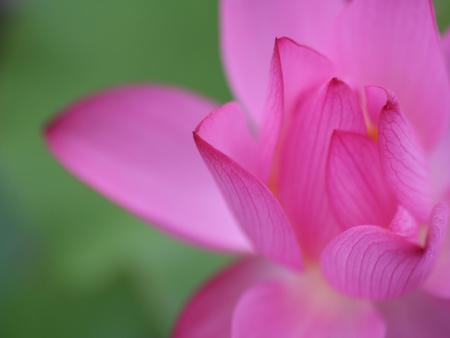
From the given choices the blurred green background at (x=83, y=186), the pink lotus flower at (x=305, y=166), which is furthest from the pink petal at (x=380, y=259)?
the blurred green background at (x=83, y=186)

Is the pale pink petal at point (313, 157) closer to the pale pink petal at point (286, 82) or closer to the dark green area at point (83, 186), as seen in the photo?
the pale pink petal at point (286, 82)

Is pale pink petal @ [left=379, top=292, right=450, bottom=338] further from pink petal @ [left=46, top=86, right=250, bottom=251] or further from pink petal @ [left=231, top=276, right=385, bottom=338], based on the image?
pink petal @ [left=46, top=86, right=250, bottom=251]

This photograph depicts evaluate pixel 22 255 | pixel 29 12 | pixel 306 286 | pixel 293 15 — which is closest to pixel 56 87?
pixel 29 12

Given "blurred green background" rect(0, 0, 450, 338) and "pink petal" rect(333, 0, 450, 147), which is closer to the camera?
"pink petal" rect(333, 0, 450, 147)

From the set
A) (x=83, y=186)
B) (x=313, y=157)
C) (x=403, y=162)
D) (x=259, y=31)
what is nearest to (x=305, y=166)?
(x=313, y=157)

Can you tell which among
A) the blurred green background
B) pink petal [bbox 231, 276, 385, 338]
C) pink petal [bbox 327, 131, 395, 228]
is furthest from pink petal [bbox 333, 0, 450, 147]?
the blurred green background

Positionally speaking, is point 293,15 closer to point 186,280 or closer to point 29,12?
point 186,280

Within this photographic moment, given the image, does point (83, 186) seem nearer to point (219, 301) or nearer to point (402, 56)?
point (219, 301)
